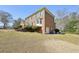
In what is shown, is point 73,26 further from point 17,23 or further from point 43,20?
point 17,23

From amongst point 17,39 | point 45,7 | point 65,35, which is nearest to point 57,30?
point 65,35

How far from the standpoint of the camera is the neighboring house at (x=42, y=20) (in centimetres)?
209

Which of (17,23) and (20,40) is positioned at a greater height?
(17,23)

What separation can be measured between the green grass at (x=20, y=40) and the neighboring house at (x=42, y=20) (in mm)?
68

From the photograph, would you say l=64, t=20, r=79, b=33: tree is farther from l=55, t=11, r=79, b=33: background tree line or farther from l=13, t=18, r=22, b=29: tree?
l=13, t=18, r=22, b=29: tree

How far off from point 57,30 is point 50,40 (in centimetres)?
11

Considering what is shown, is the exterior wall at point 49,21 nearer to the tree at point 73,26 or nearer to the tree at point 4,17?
the tree at point 73,26

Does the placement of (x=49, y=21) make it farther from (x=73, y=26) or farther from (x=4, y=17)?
(x=4, y=17)

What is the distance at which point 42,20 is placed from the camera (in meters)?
2.11

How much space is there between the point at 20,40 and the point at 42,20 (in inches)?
10.0

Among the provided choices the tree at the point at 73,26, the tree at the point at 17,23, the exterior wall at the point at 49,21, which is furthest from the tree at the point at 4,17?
the tree at the point at 73,26

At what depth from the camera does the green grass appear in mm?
2074

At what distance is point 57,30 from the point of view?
82.7 inches

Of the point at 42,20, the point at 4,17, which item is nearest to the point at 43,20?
the point at 42,20
